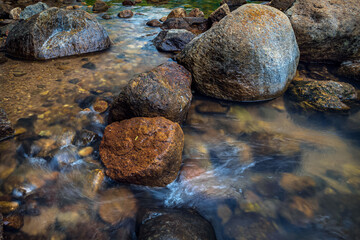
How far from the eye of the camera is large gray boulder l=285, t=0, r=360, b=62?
5070 mm

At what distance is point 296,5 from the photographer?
17.7 feet

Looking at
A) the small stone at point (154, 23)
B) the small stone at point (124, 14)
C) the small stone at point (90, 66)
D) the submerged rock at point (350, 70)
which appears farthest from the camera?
the small stone at point (124, 14)

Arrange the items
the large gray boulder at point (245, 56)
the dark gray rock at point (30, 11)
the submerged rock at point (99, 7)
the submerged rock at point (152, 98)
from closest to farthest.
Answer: the submerged rock at point (152, 98)
the large gray boulder at point (245, 56)
the dark gray rock at point (30, 11)
the submerged rock at point (99, 7)

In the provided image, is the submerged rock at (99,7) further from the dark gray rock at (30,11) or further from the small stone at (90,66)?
the small stone at (90,66)

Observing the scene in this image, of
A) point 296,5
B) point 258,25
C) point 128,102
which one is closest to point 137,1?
point 296,5

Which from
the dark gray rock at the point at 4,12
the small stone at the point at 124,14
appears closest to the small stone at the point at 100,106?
the small stone at the point at 124,14

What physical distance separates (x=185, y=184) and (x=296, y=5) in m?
5.21

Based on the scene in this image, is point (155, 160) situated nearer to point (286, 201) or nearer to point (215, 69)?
point (286, 201)

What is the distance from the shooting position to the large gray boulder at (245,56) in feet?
13.1

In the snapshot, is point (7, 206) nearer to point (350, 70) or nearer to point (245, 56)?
point (245, 56)

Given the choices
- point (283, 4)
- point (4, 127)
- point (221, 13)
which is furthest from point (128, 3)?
point (4, 127)

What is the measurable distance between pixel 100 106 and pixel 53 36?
11.4 feet

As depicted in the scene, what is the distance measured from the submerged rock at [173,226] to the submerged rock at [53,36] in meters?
5.55

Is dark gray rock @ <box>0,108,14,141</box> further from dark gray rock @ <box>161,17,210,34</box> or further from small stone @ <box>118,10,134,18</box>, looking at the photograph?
small stone @ <box>118,10,134,18</box>
